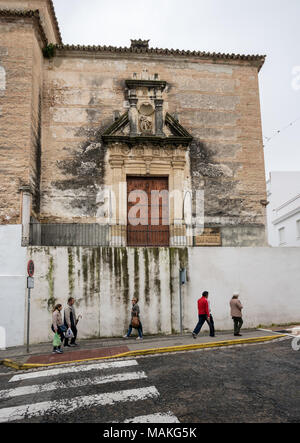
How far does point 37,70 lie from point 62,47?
1.69 metres

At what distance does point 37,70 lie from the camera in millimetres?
14242

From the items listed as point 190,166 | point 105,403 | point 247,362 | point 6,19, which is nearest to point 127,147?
point 190,166

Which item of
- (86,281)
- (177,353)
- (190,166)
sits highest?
(190,166)

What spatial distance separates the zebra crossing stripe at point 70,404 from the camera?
5.42 meters

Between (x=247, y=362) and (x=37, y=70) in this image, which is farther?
(x=37, y=70)

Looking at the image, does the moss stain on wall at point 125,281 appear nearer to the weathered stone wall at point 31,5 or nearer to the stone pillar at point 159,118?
the stone pillar at point 159,118

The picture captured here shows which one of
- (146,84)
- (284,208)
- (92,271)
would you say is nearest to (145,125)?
(146,84)

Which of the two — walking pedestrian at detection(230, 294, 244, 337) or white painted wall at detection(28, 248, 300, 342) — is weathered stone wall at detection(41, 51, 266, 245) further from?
walking pedestrian at detection(230, 294, 244, 337)

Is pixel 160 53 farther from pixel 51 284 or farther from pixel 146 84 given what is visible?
pixel 51 284

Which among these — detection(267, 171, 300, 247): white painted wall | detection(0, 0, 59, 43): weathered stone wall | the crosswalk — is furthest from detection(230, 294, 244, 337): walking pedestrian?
detection(267, 171, 300, 247): white painted wall

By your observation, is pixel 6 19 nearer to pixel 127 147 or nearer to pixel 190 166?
pixel 127 147

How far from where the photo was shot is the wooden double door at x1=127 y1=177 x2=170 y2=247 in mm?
14344

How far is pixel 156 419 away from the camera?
16.5 feet
